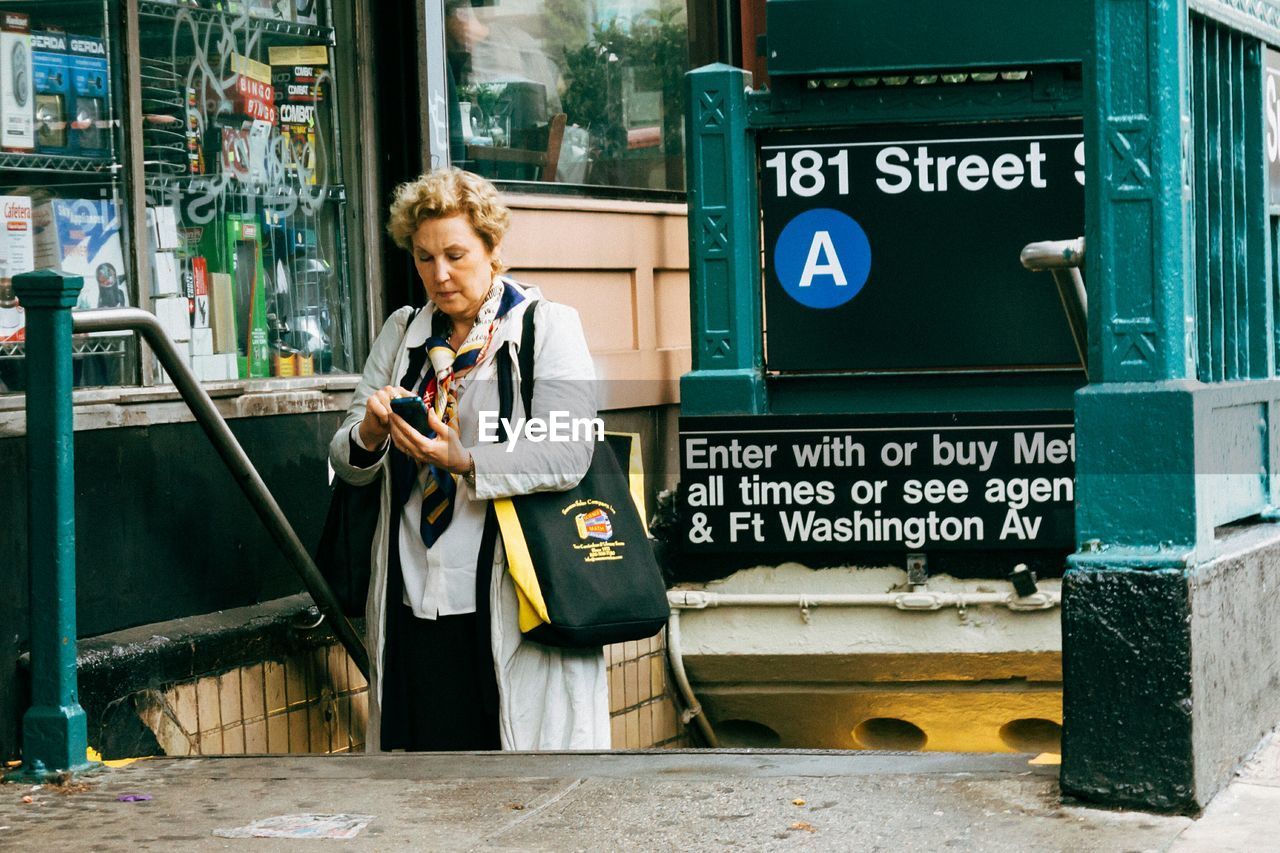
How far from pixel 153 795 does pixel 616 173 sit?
452cm

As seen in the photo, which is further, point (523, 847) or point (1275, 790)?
point (1275, 790)

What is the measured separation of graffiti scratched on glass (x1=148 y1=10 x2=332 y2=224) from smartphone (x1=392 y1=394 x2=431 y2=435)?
143 centimetres

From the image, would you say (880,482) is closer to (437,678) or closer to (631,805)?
(437,678)

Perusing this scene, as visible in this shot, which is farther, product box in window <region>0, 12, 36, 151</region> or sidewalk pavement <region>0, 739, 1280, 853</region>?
product box in window <region>0, 12, 36, 151</region>

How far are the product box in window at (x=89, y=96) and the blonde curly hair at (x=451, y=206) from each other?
3.28ft

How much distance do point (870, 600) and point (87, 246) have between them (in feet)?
11.2

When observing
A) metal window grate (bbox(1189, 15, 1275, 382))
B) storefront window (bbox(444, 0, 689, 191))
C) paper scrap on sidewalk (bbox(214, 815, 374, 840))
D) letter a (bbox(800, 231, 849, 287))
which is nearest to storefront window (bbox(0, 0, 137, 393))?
paper scrap on sidewalk (bbox(214, 815, 374, 840))

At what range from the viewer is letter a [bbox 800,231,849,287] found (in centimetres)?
712

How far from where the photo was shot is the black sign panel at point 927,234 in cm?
702

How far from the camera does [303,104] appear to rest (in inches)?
241

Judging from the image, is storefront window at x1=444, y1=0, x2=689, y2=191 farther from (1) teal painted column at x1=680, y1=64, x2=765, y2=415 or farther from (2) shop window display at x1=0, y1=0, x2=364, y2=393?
(2) shop window display at x1=0, y1=0, x2=364, y2=393

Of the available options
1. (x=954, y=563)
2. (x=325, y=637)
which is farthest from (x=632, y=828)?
(x=954, y=563)

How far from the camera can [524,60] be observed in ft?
24.3

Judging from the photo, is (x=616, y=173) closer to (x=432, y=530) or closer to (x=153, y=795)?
(x=432, y=530)
